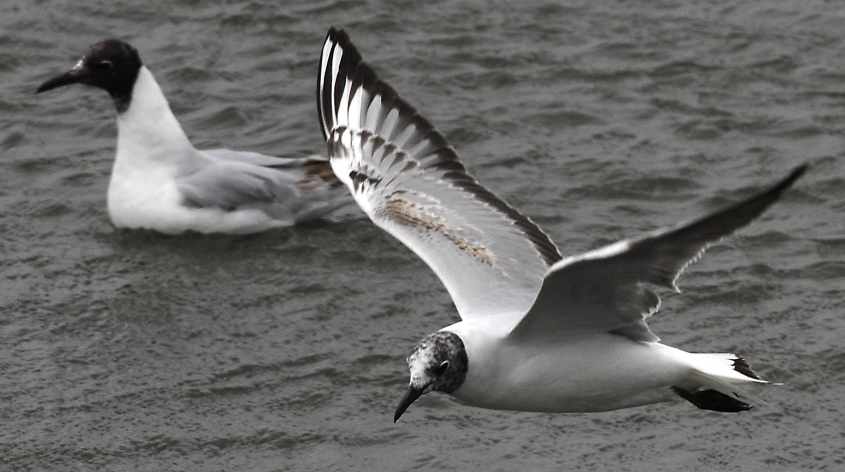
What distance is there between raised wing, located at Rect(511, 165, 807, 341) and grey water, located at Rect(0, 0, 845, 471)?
47.7 inches

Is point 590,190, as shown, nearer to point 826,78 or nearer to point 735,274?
point 735,274

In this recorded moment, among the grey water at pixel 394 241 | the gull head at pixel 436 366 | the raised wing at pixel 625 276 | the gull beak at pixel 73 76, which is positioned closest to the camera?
the raised wing at pixel 625 276

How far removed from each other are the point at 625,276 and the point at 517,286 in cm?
120

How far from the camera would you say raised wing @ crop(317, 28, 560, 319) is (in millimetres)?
6777

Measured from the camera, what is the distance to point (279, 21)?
1173 cm

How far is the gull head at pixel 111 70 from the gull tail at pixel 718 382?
4444 millimetres

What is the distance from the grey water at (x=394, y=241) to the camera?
24.2 ft

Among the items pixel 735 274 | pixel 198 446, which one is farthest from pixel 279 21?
pixel 198 446

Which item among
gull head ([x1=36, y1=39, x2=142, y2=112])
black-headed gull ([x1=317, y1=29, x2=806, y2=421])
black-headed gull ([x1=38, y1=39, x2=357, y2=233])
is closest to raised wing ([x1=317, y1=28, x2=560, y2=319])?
black-headed gull ([x1=317, y1=29, x2=806, y2=421])

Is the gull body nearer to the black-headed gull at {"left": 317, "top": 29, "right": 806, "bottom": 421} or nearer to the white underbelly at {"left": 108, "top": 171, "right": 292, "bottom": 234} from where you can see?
the black-headed gull at {"left": 317, "top": 29, "right": 806, "bottom": 421}

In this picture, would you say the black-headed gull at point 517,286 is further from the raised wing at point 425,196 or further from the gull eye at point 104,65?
the gull eye at point 104,65

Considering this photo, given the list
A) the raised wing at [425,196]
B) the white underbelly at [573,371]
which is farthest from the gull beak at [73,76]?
the white underbelly at [573,371]

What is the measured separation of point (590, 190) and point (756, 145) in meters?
1.10

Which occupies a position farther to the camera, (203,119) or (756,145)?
(203,119)
